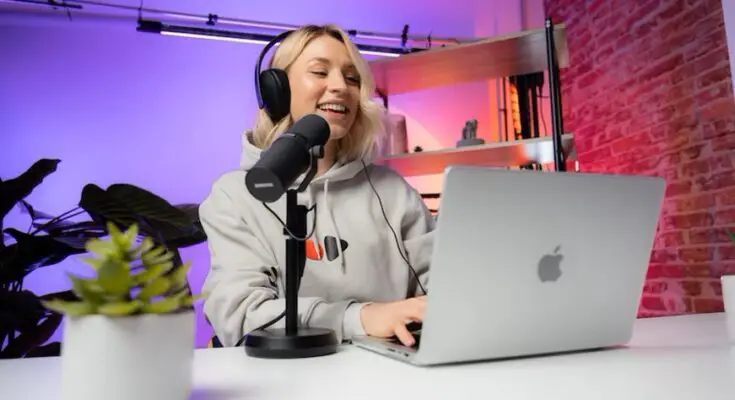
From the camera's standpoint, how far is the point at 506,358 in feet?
2.38

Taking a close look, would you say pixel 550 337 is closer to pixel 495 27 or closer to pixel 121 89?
pixel 121 89

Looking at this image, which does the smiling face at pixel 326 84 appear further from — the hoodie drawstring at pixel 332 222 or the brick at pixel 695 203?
the brick at pixel 695 203

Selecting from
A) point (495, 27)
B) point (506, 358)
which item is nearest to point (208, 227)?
point (506, 358)

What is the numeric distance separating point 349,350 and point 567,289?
1.12 feet

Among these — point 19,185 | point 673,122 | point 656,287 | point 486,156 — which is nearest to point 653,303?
point 656,287

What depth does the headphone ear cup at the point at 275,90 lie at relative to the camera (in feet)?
3.98

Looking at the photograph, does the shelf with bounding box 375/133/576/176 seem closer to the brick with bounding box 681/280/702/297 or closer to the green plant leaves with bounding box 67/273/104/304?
the brick with bounding box 681/280/702/297

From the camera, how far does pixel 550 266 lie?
685 mm

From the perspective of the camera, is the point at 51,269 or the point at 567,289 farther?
the point at 51,269

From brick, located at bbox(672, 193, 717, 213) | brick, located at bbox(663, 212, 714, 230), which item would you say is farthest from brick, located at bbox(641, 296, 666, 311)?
brick, located at bbox(672, 193, 717, 213)

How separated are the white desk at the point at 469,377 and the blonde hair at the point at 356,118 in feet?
2.35

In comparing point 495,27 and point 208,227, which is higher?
point 495,27

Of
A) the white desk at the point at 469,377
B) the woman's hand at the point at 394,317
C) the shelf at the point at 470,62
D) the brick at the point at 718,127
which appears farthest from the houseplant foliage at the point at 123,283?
the brick at the point at 718,127

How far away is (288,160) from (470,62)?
2225 mm
